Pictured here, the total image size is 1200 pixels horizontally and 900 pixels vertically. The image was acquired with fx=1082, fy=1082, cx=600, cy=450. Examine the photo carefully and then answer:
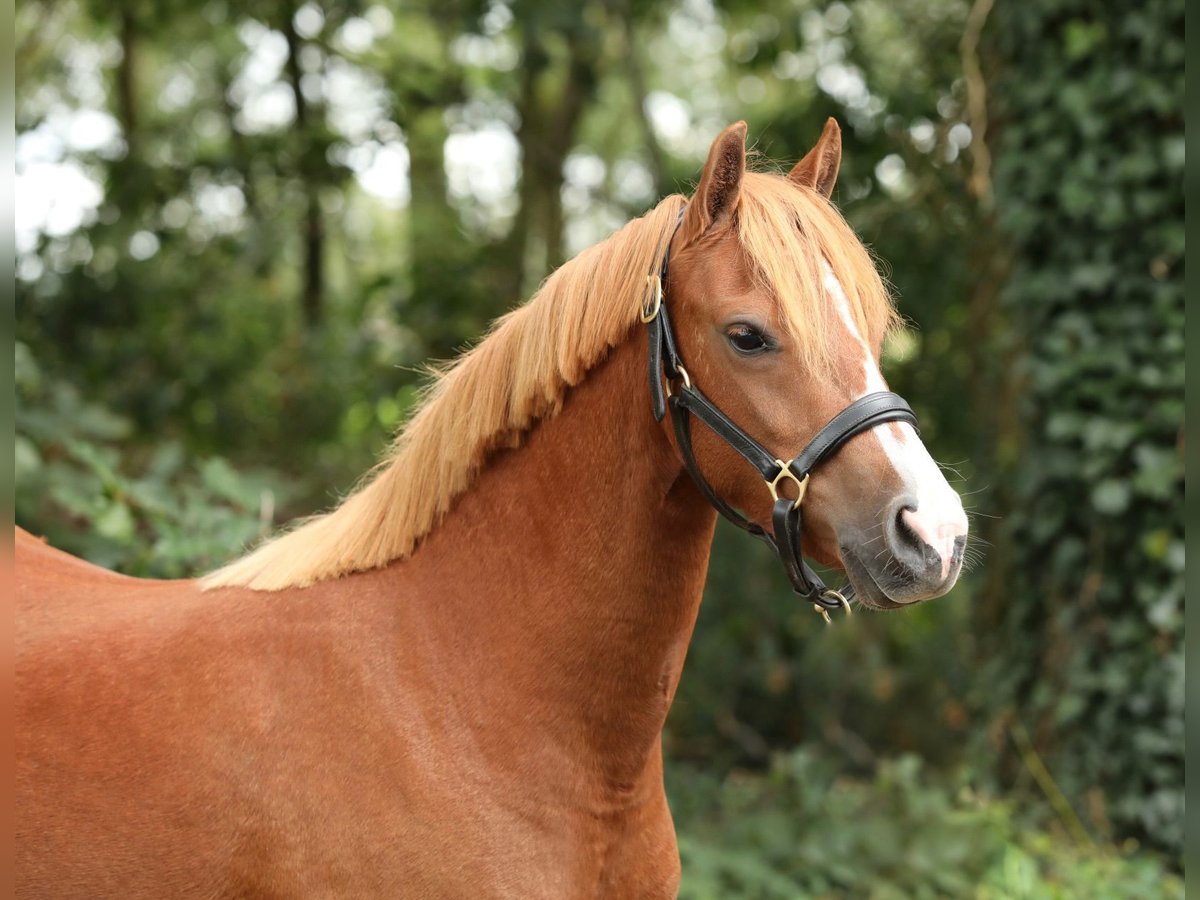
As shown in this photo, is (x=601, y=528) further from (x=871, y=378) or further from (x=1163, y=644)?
(x=1163, y=644)

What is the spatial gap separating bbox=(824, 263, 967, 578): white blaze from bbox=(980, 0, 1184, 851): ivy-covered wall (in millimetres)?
3468

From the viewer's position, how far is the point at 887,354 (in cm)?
270

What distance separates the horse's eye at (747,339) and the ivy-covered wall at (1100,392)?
353cm

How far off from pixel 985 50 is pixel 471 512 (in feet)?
16.5

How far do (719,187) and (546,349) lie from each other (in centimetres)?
48

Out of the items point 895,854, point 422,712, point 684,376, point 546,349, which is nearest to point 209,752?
point 422,712

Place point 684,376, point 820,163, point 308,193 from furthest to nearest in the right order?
point 308,193 → point 820,163 → point 684,376

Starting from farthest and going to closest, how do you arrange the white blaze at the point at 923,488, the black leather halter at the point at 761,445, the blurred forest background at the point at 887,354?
1. the blurred forest background at the point at 887,354
2. the black leather halter at the point at 761,445
3. the white blaze at the point at 923,488

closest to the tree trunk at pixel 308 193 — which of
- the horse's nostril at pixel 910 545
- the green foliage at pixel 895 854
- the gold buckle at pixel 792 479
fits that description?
the green foliage at pixel 895 854

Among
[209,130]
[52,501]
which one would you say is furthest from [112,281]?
[209,130]

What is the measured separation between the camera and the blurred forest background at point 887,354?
16.1 feet

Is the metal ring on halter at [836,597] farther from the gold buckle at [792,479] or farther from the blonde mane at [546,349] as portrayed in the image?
the blonde mane at [546,349]

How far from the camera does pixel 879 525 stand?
1.92 meters

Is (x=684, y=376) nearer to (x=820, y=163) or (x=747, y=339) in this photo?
(x=747, y=339)
